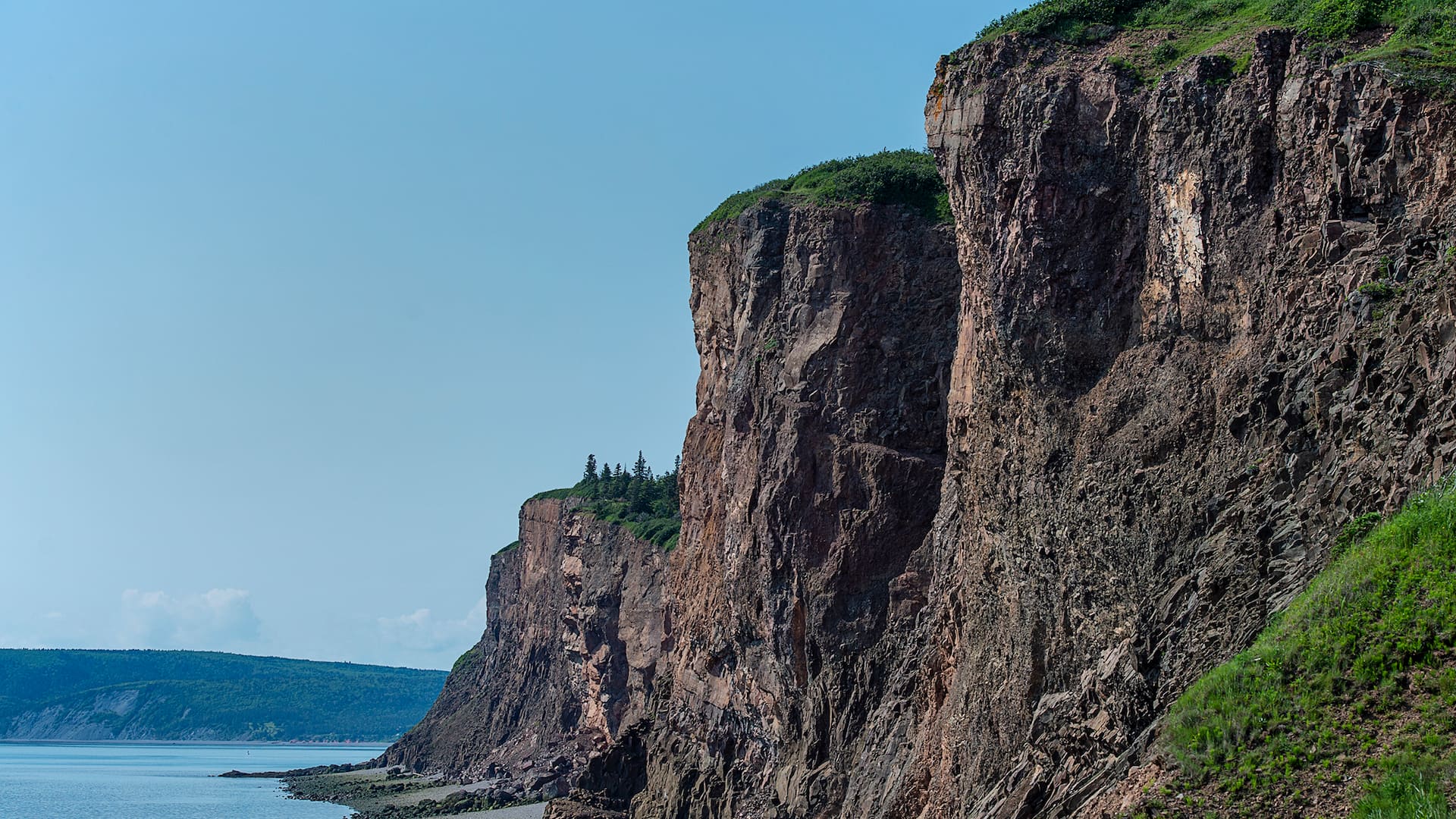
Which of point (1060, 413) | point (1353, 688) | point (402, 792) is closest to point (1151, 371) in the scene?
point (1060, 413)

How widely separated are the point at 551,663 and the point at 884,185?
204 ft

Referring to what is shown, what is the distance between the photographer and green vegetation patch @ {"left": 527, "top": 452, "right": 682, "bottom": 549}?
8131 cm

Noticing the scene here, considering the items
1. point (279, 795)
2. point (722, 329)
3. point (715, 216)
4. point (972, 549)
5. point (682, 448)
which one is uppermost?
point (715, 216)

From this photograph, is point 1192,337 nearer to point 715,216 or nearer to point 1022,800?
point 1022,800

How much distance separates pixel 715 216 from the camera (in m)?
56.6

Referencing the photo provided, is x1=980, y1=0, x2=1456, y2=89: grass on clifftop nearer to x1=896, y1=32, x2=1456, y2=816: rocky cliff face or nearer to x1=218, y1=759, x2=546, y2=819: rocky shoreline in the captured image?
x1=896, y1=32, x2=1456, y2=816: rocky cliff face

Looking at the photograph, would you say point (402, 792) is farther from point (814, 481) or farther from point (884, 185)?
point (884, 185)

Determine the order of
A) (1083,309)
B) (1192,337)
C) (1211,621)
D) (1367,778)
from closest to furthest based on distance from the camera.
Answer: (1367,778)
(1211,621)
(1192,337)
(1083,309)

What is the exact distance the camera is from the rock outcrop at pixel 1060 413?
2195 centimetres

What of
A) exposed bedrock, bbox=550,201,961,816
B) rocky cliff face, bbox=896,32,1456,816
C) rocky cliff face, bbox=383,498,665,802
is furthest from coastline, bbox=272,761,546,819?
rocky cliff face, bbox=896,32,1456,816

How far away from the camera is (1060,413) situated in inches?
1156

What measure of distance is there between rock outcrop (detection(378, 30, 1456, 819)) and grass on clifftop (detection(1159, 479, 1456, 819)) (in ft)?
3.49

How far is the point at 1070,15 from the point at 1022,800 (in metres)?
18.1

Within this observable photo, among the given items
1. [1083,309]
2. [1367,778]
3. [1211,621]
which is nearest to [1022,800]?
[1211,621]
